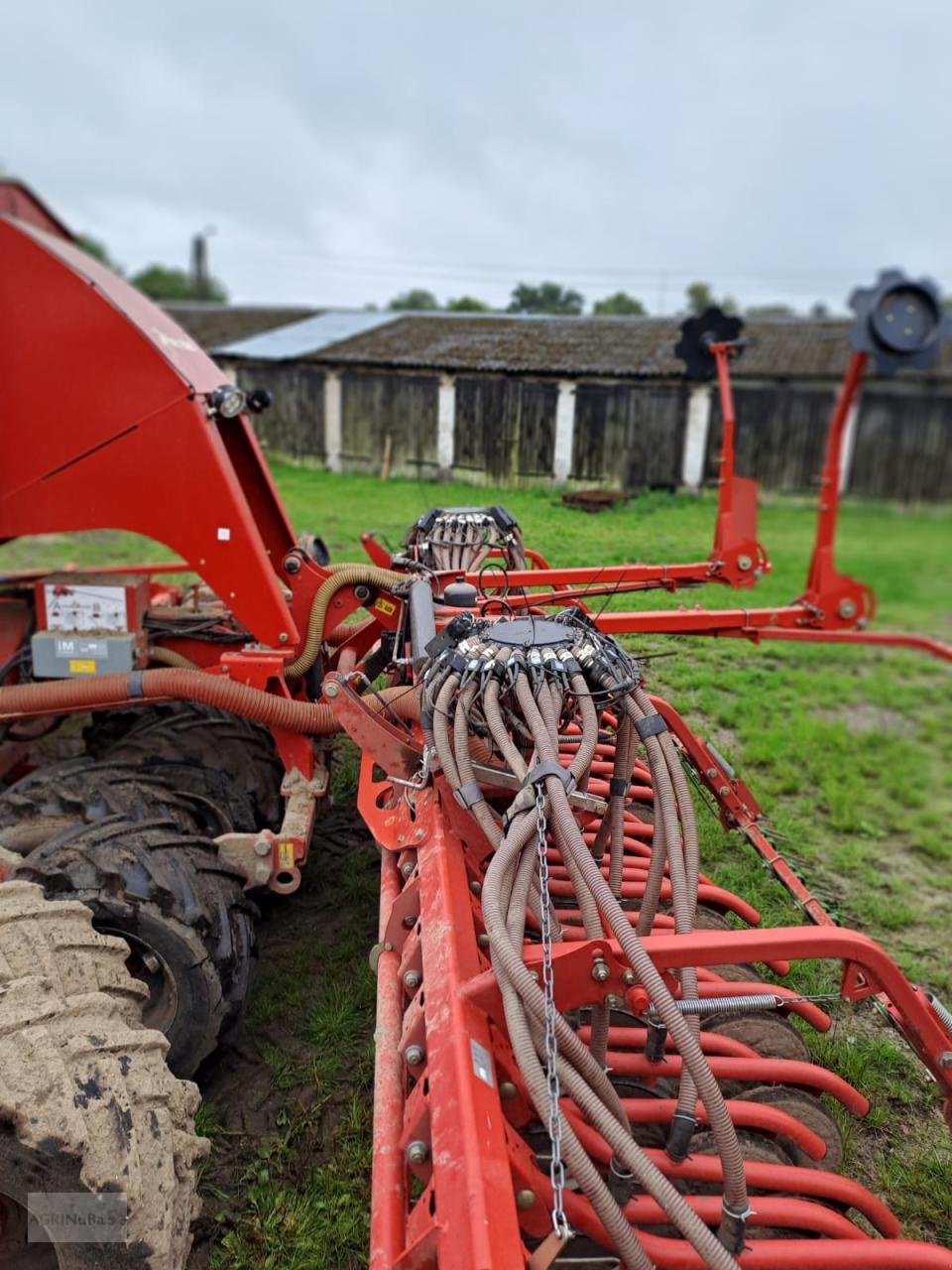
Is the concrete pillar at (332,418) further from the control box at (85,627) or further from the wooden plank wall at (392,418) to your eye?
the control box at (85,627)

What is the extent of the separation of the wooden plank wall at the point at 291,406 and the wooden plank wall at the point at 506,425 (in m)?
0.80

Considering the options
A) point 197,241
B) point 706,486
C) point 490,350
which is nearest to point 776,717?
point 706,486

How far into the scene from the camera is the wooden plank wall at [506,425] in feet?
11.0

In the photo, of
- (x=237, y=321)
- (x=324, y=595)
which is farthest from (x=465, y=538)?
(x=237, y=321)

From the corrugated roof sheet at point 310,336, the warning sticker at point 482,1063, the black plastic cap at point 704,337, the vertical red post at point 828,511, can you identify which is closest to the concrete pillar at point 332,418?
the corrugated roof sheet at point 310,336

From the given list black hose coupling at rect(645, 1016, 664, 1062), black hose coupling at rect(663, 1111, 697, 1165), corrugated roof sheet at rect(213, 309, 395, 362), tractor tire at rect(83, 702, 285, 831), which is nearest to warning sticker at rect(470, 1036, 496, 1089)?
black hose coupling at rect(663, 1111, 697, 1165)

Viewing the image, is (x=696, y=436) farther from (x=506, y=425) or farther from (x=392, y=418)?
(x=392, y=418)

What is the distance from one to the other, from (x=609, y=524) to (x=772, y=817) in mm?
1941

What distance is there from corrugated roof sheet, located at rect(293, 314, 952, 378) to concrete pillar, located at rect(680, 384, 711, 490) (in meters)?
0.18

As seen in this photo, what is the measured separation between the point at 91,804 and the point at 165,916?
0.49 m

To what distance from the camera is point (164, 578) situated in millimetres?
5941

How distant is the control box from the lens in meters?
3.11

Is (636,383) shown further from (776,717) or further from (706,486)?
(776,717)

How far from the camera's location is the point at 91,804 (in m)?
2.65
